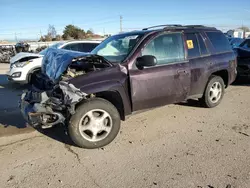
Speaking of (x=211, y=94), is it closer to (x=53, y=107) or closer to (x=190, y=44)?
(x=190, y=44)

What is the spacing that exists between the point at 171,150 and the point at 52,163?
1.74 metres

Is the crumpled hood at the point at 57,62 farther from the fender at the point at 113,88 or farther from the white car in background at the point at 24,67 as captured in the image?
the white car in background at the point at 24,67

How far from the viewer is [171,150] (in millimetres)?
3793

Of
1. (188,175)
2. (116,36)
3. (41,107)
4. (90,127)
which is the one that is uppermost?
(116,36)

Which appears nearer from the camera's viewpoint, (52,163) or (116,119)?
(52,163)

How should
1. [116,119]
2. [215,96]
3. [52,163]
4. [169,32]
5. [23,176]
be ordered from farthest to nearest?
[215,96] < [169,32] < [116,119] < [52,163] < [23,176]

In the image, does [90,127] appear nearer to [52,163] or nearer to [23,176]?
[52,163]

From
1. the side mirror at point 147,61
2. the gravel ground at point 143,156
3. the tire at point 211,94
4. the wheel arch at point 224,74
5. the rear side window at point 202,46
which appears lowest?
the gravel ground at point 143,156

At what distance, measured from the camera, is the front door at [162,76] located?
4.26m

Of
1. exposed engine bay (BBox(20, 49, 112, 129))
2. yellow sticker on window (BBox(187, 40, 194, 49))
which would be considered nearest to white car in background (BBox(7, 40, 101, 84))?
exposed engine bay (BBox(20, 49, 112, 129))

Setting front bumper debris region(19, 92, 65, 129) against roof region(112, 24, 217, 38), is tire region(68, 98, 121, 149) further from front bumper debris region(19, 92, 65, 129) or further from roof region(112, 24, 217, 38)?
roof region(112, 24, 217, 38)

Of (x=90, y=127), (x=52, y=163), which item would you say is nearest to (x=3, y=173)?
(x=52, y=163)

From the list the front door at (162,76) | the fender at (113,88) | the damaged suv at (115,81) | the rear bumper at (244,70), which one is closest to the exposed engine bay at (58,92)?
the damaged suv at (115,81)

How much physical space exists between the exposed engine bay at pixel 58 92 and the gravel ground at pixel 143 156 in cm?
54
